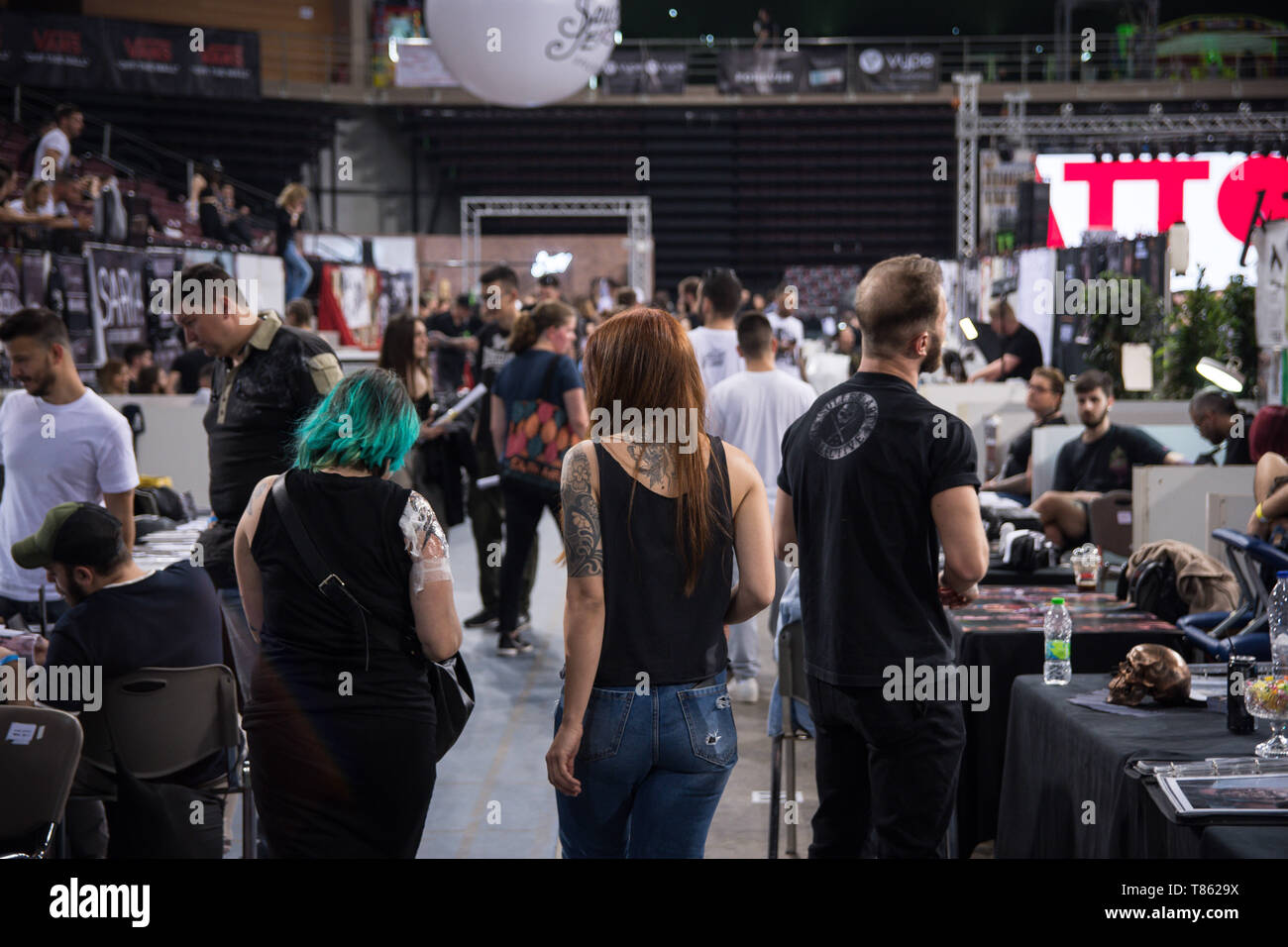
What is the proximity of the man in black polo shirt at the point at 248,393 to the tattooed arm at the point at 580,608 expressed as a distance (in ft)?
4.35

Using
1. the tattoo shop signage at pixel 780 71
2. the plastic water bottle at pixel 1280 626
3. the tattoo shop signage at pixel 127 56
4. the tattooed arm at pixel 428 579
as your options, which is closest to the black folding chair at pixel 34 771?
the tattooed arm at pixel 428 579

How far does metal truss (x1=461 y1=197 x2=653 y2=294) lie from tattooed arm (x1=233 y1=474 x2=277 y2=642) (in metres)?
12.4

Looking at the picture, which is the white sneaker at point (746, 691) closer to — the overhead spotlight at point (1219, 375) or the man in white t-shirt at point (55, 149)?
the overhead spotlight at point (1219, 375)

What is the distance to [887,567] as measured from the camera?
209cm

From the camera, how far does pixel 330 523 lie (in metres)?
2.02

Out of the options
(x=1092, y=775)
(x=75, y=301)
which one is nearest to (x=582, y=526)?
(x=1092, y=775)

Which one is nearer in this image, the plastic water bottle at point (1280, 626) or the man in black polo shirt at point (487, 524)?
the plastic water bottle at point (1280, 626)

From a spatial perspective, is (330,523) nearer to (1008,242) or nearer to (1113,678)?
(1113,678)

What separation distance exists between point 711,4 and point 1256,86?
8.12 metres

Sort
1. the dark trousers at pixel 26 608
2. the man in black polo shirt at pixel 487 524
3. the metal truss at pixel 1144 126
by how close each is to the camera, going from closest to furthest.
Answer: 1. the dark trousers at pixel 26 608
2. the man in black polo shirt at pixel 487 524
3. the metal truss at pixel 1144 126

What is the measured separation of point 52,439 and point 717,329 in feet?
9.04

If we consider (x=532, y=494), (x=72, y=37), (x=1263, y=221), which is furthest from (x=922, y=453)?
(x=72, y=37)

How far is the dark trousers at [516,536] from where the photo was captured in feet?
16.6

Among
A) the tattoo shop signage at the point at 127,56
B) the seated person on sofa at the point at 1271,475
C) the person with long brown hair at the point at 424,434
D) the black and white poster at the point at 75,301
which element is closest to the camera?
the seated person on sofa at the point at 1271,475
